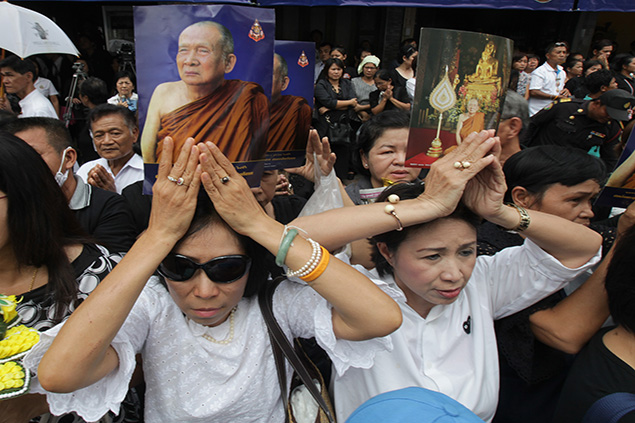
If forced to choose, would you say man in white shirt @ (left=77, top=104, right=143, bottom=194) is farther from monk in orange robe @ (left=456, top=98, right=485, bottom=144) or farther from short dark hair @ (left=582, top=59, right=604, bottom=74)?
short dark hair @ (left=582, top=59, right=604, bottom=74)

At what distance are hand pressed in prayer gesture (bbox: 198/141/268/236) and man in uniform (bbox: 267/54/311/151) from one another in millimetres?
441

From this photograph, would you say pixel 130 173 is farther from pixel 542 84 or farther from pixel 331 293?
pixel 542 84

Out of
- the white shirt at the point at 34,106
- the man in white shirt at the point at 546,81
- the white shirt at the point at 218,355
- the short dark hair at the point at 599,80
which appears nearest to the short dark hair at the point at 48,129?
the white shirt at the point at 218,355

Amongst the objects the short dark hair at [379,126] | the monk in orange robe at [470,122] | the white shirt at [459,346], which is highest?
the monk in orange robe at [470,122]

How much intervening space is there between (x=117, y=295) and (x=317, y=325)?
58 centimetres

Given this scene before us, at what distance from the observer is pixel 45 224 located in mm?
1646

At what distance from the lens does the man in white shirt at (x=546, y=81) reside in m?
7.37

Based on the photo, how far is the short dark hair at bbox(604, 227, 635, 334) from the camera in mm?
1378

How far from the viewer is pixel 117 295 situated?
117 cm

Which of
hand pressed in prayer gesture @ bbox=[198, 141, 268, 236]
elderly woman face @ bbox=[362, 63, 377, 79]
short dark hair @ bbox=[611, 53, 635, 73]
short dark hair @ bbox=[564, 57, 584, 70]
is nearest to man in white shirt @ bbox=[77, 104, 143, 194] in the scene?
hand pressed in prayer gesture @ bbox=[198, 141, 268, 236]

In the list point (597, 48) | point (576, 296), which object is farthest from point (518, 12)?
point (576, 296)

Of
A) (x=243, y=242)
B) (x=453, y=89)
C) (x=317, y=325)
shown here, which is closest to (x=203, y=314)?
(x=243, y=242)

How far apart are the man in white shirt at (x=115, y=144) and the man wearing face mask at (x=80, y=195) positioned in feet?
1.82

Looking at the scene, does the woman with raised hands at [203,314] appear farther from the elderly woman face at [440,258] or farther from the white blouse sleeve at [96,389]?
the elderly woman face at [440,258]
